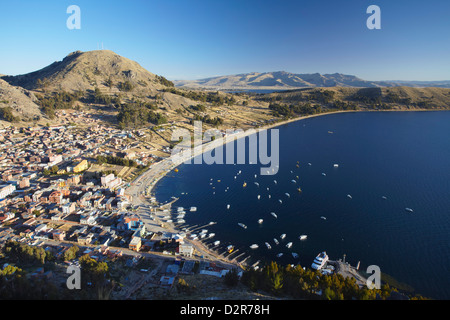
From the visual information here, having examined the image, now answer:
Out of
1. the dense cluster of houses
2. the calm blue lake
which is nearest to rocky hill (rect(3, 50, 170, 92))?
the dense cluster of houses

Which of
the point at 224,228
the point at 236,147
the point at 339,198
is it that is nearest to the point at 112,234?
the point at 224,228

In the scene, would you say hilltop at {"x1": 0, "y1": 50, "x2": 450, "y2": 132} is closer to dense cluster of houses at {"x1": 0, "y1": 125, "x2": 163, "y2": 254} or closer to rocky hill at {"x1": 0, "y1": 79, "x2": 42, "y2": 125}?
rocky hill at {"x1": 0, "y1": 79, "x2": 42, "y2": 125}

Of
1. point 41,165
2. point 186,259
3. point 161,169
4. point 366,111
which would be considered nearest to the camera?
point 186,259

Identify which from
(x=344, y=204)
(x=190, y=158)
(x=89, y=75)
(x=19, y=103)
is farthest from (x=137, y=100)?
(x=344, y=204)

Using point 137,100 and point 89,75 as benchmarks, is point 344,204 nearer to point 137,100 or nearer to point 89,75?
point 137,100

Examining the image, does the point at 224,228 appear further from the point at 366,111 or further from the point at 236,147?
the point at 366,111

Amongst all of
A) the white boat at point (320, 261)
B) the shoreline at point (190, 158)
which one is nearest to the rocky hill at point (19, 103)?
the shoreline at point (190, 158)

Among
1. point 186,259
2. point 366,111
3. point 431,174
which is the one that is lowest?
point 186,259
